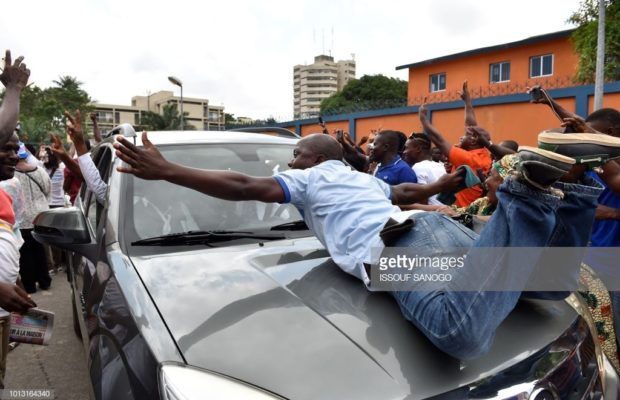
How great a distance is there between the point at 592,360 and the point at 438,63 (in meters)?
29.7

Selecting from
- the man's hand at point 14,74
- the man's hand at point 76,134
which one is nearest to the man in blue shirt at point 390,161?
the man's hand at point 76,134

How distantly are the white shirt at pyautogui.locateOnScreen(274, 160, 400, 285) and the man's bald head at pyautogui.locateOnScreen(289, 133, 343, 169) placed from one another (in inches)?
5.8

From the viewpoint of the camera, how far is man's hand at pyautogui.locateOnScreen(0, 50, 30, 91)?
7.80 ft

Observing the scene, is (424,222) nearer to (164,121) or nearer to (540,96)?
(540,96)

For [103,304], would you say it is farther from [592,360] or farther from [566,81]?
[566,81]

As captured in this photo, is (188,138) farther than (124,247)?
Yes

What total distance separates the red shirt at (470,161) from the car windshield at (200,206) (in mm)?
1946

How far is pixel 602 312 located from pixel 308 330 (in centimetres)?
228

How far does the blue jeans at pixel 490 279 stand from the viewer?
1494mm

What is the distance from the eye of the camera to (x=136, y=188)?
8.14ft

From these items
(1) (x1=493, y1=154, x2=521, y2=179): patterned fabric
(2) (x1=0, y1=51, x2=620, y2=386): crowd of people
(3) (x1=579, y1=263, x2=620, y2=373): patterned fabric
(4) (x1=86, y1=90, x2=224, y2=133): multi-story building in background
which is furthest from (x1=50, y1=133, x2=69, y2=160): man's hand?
(4) (x1=86, y1=90, x2=224, y2=133): multi-story building in background

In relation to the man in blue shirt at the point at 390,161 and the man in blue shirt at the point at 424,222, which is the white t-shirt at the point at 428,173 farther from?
the man in blue shirt at the point at 424,222

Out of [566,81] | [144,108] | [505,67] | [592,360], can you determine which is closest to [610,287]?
[592,360]

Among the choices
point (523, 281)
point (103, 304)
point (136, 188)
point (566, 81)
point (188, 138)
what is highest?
point (566, 81)
